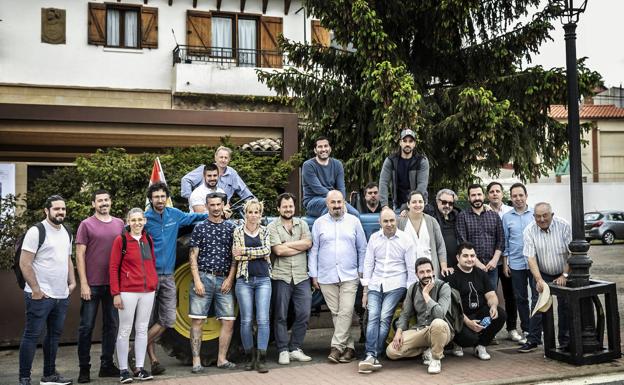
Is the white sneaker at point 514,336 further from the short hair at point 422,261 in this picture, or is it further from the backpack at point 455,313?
the short hair at point 422,261

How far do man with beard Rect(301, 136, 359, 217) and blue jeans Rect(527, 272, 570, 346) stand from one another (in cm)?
254

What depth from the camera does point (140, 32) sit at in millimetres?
22672

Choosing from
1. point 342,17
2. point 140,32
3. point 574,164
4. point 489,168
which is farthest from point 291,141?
point 140,32

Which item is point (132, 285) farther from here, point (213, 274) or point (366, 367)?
point (366, 367)

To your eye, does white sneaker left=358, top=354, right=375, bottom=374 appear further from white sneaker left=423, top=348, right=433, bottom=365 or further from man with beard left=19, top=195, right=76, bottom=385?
man with beard left=19, top=195, right=76, bottom=385

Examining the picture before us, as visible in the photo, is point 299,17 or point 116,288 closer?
point 116,288

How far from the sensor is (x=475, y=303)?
310 inches

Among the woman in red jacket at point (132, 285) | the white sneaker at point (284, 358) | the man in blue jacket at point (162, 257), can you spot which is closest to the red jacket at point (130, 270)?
the woman in red jacket at point (132, 285)

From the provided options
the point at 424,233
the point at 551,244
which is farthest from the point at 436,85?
the point at 424,233

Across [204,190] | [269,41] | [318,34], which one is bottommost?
[204,190]

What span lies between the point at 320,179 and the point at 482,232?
219 cm

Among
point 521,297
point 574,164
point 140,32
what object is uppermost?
point 140,32

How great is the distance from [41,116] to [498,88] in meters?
9.42

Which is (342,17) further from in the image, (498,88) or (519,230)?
(519,230)
